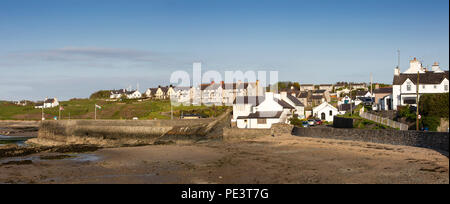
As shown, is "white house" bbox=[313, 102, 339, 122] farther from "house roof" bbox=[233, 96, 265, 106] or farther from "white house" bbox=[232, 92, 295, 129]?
"house roof" bbox=[233, 96, 265, 106]

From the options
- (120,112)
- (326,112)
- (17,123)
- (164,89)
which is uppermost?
(164,89)

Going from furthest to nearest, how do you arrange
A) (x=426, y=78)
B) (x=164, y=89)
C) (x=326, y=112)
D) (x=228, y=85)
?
(x=164, y=89), (x=228, y=85), (x=326, y=112), (x=426, y=78)

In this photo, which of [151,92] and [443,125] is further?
[151,92]

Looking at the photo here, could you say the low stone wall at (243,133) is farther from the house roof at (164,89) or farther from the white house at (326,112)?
the house roof at (164,89)

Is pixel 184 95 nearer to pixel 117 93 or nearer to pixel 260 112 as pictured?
pixel 117 93

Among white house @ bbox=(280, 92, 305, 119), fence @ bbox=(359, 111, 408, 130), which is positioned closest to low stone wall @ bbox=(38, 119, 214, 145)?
Answer: white house @ bbox=(280, 92, 305, 119)

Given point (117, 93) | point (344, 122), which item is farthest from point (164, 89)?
point (344, 122)

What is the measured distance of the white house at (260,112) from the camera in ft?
168

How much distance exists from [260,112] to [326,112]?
44.2 ft

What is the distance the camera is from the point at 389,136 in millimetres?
31391
